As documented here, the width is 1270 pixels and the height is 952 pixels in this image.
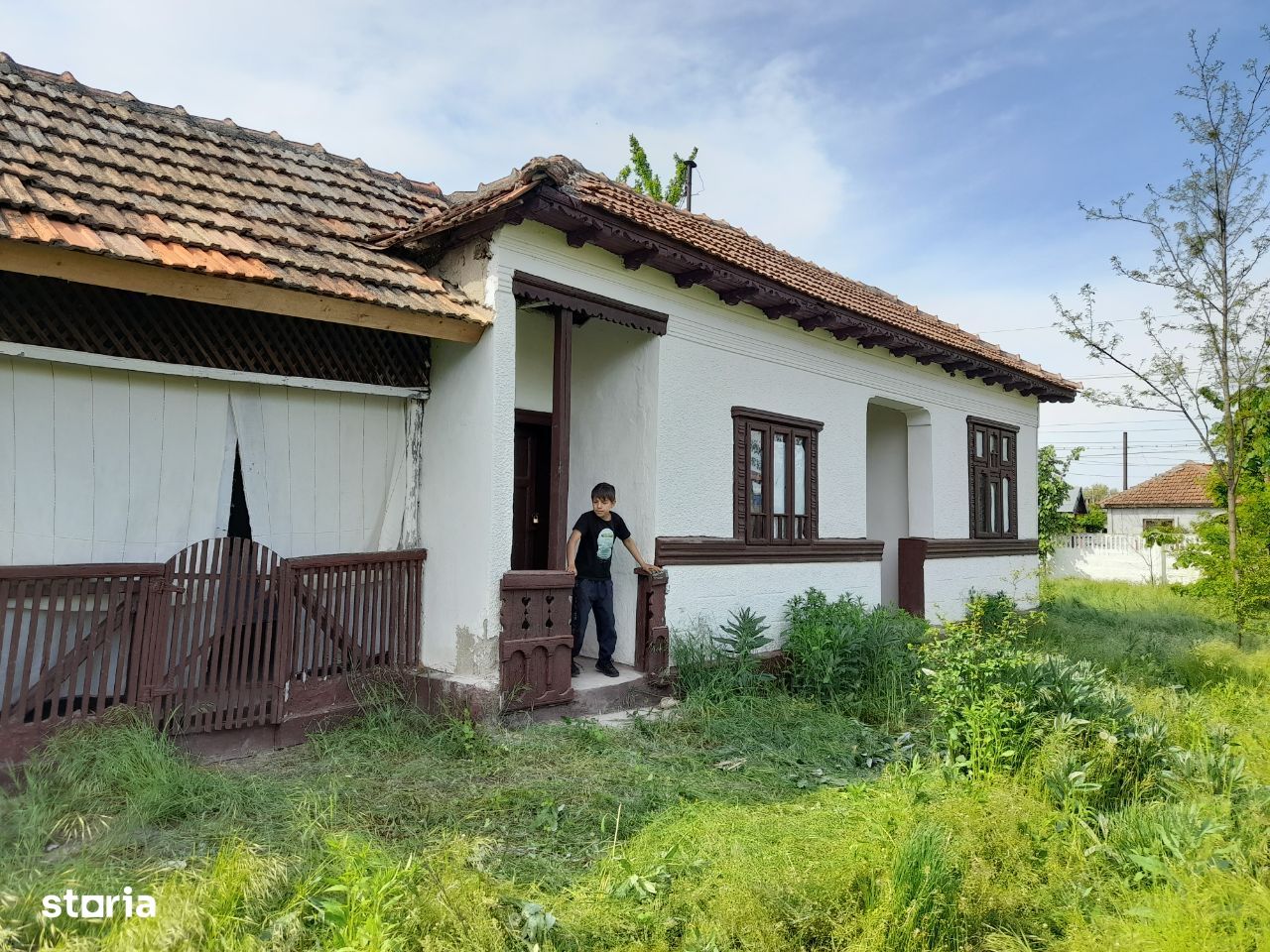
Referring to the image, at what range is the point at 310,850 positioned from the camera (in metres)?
3.70

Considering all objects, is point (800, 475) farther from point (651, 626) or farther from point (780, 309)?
point (651, 626)

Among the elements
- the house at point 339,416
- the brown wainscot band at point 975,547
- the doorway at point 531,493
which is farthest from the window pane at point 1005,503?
the doorway at point 531,493

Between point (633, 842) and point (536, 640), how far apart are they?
92.0 inches

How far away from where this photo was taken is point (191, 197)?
5.64 m

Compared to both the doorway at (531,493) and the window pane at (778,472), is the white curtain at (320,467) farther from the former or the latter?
the window pane at (778,472)

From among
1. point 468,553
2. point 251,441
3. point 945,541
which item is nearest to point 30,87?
point 251,441

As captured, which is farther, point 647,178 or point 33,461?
point 647,178

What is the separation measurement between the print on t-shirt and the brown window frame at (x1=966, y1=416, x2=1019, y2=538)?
6990 mm

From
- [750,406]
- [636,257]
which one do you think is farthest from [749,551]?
[636,257]

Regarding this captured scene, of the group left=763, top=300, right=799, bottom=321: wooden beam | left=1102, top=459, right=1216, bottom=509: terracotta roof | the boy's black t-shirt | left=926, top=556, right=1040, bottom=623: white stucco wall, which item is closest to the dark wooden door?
the boy's black t-shirt

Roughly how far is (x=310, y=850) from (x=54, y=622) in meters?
2.31

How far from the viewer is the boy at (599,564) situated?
277 inches

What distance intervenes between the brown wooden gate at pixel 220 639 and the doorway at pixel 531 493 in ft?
8.65

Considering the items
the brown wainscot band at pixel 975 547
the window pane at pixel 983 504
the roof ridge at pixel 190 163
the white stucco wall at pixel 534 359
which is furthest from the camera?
the window pane at pixel 983 504
